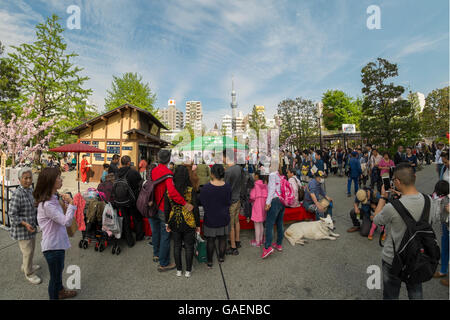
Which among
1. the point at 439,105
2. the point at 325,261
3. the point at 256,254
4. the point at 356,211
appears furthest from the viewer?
the point at 439,105

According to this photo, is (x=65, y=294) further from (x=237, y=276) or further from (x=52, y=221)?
(x=237, y=276)

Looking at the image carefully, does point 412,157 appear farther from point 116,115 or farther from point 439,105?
point 439,105

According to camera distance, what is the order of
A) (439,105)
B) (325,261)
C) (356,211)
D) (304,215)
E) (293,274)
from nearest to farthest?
(293,274) < (325,261) < (356,211) < (304,215) < (439,105)

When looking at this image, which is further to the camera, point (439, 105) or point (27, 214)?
point (439, 105)

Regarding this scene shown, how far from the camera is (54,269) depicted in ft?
8.15

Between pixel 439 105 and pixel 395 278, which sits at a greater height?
pixel 439 105

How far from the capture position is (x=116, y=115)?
15367 mm

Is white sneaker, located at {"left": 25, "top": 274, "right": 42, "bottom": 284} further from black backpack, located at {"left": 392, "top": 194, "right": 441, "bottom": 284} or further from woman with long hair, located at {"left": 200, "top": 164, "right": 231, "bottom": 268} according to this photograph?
black backpack, located at {"left": 392, "top": 194, "right": 441, "bottom": 284}

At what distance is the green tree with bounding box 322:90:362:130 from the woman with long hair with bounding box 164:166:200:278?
41482 millimetres

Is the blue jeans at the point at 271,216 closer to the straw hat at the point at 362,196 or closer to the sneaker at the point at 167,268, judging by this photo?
the sneaker at the point at 167,268

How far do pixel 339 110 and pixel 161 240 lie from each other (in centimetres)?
4266

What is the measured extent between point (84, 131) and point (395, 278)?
725 inches
